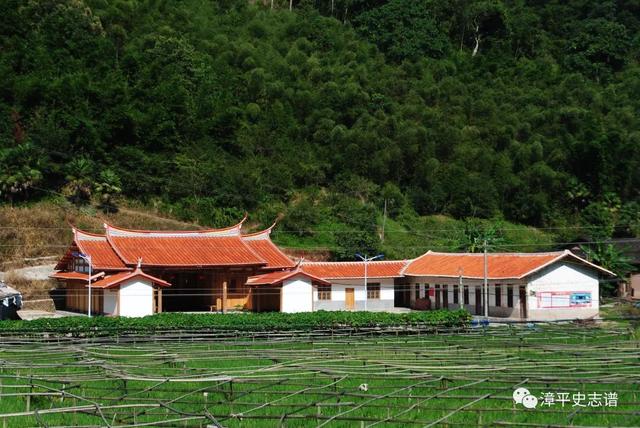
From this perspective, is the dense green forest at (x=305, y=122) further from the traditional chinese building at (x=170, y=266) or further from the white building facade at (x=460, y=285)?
the traditional chinese building at (x=170, y=266)

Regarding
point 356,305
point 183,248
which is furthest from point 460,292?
point 183,248

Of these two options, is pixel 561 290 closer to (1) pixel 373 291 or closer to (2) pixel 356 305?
(1) pixel 373 291

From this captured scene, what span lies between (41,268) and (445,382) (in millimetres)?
27279


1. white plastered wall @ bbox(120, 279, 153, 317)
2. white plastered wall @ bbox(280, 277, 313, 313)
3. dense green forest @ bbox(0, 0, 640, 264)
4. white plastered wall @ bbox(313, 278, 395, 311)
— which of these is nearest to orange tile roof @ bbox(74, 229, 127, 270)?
white plastered wall @ bbox(120, 279, 153, 317)

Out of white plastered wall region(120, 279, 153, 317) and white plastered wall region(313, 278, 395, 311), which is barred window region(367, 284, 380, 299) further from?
white plastered wall region(120, 279, 153, 317)

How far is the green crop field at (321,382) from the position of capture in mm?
14766

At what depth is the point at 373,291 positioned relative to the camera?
41.7 m

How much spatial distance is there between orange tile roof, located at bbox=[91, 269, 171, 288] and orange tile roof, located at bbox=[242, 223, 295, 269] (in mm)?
4872

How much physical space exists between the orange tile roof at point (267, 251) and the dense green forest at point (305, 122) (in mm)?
5640

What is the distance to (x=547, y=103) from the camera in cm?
6731

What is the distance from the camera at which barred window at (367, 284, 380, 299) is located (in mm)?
41537

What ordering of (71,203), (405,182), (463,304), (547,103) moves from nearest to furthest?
(463,304)
(71,203)
(405,182)
(547,103)

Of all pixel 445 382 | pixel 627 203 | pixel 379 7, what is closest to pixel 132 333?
pixel 445 382

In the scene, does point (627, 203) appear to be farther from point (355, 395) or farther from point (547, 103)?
point (355, 395)
